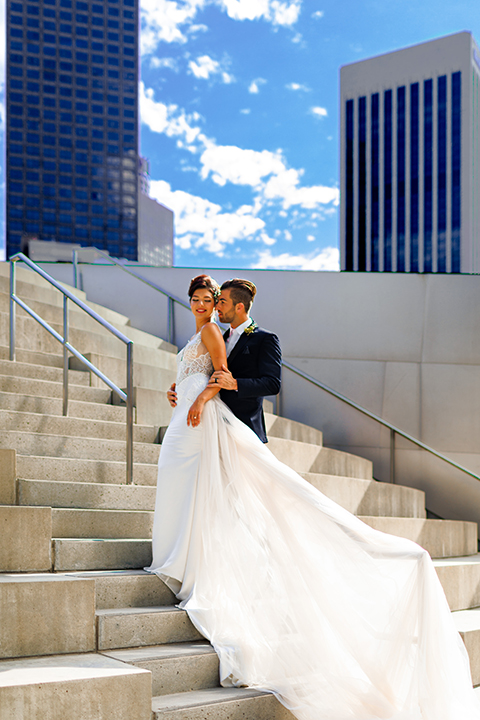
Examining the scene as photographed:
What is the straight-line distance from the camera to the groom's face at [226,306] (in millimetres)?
3697

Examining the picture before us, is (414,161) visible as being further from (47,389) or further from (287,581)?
(287,581)

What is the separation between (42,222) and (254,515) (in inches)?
3903

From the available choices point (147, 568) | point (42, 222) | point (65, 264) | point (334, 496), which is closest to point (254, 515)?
point (147, 568)

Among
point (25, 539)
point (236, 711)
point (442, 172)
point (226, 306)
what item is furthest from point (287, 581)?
point (442, 172)

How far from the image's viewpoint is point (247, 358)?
12.3 feet

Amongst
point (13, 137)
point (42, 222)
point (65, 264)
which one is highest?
point (13, 137)

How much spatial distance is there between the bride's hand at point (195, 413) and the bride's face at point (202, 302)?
1.52 ft

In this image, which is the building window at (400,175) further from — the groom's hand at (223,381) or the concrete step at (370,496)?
the groom's hand at (223,381)

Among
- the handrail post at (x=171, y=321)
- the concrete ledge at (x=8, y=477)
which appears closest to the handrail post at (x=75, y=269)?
the handrail post at (x=171, y=321)

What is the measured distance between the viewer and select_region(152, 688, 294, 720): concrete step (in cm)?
276

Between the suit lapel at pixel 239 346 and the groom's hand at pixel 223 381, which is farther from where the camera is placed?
the suit lapel at pixel 239 346

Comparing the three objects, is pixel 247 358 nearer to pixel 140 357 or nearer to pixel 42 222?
pixel 140 357

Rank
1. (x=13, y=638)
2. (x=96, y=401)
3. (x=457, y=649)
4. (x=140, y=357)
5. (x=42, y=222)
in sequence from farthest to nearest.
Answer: (x=42, y=222)
(x=140, y=357)
(x=96, y=401)
(x=457, y=649)
(x=13, y=638)

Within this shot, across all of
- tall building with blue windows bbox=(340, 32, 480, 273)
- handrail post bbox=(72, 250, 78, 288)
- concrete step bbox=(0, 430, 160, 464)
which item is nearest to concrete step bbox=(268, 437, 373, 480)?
concrete step bbox=(0, 430, 160, 464)
